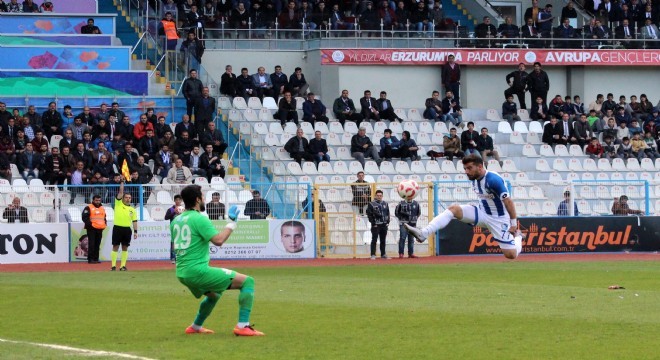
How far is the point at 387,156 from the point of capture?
39312mm

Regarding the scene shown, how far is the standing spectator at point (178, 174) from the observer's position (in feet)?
114

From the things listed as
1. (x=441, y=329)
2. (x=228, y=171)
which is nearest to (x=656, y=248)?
(x=228, y=171)

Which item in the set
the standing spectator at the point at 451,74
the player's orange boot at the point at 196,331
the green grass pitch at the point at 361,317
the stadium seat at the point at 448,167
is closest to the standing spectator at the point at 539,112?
the standing spectator at the point at 451,74

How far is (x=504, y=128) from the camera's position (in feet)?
140

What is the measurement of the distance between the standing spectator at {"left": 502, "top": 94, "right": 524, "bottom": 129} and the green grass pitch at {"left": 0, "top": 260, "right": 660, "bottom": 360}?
17.7 m

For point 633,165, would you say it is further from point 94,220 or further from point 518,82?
point 94,220

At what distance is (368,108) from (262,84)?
12.4ft

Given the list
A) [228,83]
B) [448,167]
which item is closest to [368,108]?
[448,167]

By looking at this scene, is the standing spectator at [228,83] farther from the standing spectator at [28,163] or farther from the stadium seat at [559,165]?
the stadium seat at [559,165]

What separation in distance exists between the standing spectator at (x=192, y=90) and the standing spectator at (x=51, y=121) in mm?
4191

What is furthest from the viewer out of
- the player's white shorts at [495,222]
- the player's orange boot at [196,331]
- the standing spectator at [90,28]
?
the standing spectator at [90,28]

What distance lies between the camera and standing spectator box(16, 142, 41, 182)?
3453cm

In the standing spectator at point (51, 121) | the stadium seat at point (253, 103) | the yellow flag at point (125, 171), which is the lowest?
the yellow flag at point (125, 171)

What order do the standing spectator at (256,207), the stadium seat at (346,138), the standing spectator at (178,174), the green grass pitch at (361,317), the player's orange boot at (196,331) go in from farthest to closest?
the stadium seat at (346,138) < the standing spectator at (178,174) < the standing spectator at (256,207) < the player's orange boot at (196,331) < the green grass pitch at (361,317)
